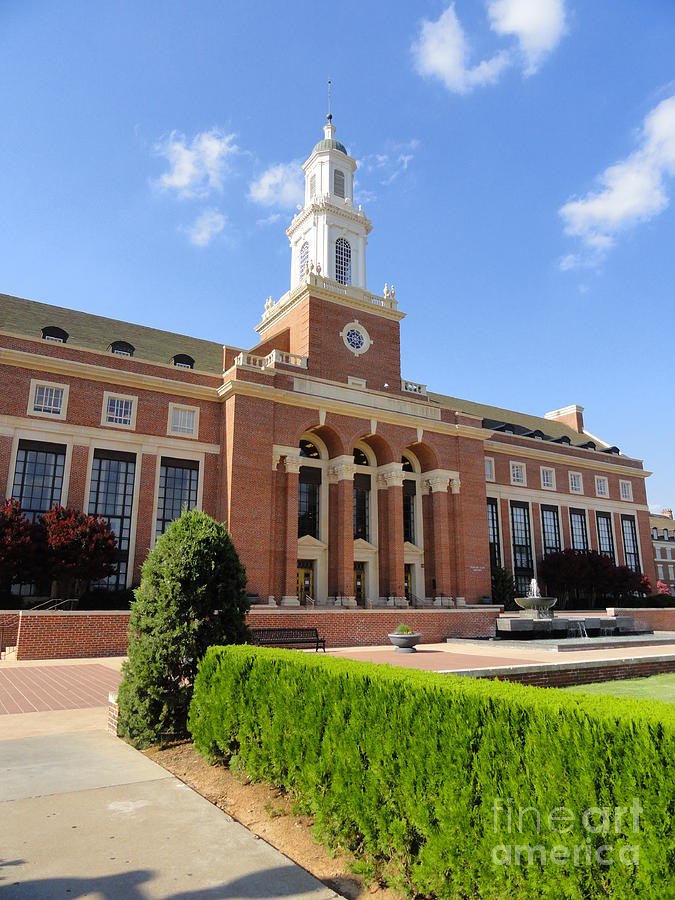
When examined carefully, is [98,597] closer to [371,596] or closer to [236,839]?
[371,596]

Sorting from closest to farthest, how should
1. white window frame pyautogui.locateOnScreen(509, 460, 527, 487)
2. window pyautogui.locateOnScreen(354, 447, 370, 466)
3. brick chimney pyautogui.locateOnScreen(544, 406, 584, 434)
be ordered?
window pyautogui.locateOnScreen(354, 447, 370, 466) → white window frame pyautogui.locateOnScreen(509, 460, 527, 487) → brick chimney pyautogui.locateOnScreen(544, 406, 584, 434)

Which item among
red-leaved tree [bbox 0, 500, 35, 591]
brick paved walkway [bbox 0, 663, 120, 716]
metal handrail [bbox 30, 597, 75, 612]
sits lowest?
brick paved walkway [bbox 0, 663, 120, 716]

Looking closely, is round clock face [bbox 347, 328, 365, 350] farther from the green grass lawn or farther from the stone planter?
the green grass lawn

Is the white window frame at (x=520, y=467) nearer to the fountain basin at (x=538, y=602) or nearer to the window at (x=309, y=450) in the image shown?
the window at (x=309, y=450)

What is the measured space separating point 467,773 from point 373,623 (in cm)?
2153

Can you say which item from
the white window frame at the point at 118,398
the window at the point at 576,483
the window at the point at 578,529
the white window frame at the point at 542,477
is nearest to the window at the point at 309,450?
the white window frame at the point at 118,398

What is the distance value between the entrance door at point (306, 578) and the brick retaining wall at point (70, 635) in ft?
46.4

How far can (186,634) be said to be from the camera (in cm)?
850

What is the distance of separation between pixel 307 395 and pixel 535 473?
22.8m

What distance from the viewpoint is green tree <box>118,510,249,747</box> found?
331 inches

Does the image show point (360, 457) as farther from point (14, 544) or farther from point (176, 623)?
point (176, 623)

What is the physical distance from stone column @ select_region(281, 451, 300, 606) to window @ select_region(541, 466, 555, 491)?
78.8ft

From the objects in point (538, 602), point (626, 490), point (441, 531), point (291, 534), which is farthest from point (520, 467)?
point (291, 534)

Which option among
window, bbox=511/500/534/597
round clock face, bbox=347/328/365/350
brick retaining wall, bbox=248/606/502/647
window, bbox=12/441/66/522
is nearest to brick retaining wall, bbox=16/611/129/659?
brick retaining wall, bbox=248/606/502/647
